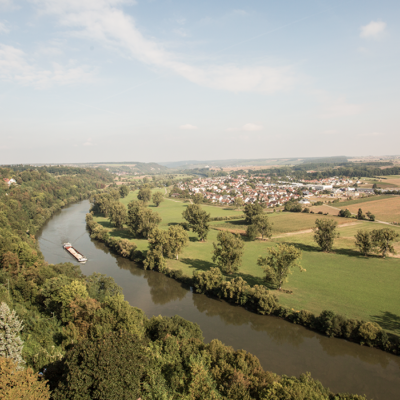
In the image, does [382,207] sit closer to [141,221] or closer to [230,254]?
[230,254]

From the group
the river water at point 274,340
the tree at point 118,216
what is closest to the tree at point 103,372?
the river water at point 274,340

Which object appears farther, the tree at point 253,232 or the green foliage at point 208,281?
the tree at point 253,232

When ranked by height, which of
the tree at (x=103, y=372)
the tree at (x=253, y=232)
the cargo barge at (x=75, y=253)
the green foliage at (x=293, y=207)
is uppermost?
the tree at (x=103, y=372)

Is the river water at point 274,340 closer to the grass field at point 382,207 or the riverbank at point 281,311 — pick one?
the riverbank at point 281,311

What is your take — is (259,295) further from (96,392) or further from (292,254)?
(96,392)

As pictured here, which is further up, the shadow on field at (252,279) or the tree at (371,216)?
the tree at (371,216)
